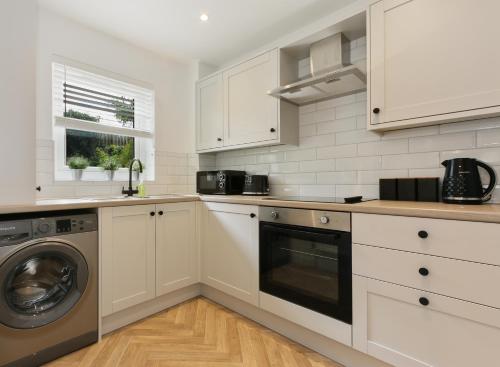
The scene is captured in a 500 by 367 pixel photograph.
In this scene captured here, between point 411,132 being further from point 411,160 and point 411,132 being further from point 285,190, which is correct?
point 285,190

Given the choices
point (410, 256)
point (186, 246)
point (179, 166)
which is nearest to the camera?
point (410, 256)

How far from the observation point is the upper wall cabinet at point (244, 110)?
227cm

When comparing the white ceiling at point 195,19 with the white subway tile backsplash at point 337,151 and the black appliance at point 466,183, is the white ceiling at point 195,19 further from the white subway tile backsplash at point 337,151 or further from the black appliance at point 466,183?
the black appliance at point 466,183

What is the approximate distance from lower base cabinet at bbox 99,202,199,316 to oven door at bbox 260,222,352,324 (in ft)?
2.48

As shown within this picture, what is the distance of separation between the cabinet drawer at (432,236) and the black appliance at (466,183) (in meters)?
0.40

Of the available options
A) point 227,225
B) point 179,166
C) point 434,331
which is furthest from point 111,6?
point 434,331

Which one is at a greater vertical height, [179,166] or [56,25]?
[56,25]

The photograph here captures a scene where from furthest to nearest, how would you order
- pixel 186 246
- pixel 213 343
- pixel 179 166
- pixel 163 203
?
pixel 179 166, pixel 186 246, pixel 163 203, pixel 213 343

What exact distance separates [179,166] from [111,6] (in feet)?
5.03

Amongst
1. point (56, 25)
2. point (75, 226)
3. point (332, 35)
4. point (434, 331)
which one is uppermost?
point (56, 25)

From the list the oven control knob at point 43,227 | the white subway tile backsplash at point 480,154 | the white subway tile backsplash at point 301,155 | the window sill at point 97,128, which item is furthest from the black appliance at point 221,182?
the white subway tile backsplash at point 480,154

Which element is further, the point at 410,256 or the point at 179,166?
the point at 179,166

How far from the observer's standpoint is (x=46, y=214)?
5.35ft

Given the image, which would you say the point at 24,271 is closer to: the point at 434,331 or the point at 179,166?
the point at 179,166
